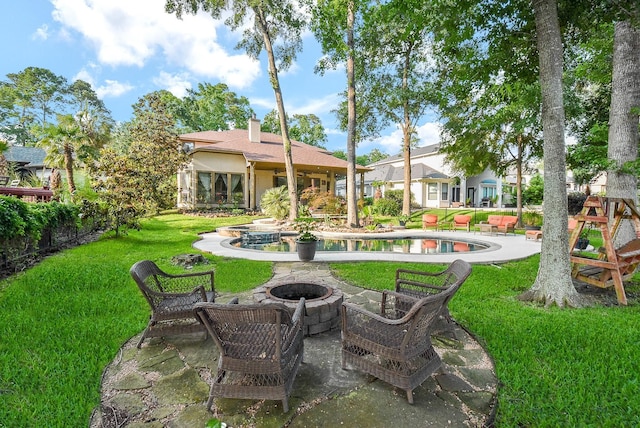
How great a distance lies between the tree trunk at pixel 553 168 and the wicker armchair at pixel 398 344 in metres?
3.49

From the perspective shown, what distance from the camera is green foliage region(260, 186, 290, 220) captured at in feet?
57.0

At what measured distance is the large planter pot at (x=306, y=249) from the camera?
7.64 m

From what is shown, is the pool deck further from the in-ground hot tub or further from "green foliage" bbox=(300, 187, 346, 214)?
"green foliage" bbox=(300, 187, 346, 214)

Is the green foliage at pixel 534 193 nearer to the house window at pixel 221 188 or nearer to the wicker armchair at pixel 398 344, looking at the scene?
the house window at pixel 221 188

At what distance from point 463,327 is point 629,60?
622 cm

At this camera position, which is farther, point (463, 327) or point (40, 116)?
point (40, 116)

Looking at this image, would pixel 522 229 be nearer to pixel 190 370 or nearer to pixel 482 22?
pixel 482 22

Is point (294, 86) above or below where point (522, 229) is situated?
above

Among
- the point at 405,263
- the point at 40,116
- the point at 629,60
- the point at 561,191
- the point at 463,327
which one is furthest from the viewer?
the point at 40,116

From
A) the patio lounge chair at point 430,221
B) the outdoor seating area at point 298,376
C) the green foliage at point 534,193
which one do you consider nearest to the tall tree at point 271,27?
the patio lounge chair at point 430,221

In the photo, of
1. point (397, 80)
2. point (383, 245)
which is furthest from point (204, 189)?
point (383, 245)

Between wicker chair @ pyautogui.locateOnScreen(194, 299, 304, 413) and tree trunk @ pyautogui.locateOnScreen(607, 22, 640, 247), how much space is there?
23.1ft

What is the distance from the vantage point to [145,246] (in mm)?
→ 10078

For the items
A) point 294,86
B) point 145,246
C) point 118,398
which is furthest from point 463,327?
point 294,86
